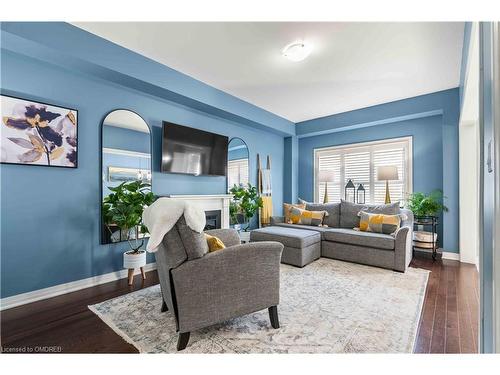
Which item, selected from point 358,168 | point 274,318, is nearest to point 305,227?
point 358,168

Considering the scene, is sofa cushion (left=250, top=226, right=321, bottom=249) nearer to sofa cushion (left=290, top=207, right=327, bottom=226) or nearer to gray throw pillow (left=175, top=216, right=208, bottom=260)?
sofa cushion (left=290, top=207, right=327, bottom=226)

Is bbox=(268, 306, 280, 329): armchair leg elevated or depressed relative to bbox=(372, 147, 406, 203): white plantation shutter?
depressed

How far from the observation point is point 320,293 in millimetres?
2375

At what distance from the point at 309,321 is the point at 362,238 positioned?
1801 mm

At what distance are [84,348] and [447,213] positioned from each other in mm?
4616

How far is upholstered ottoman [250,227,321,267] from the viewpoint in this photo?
3.18 metres

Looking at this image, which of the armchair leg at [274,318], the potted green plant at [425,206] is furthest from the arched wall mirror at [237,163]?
the potted green plant at [425,206]

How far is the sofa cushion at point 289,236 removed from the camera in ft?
10.5

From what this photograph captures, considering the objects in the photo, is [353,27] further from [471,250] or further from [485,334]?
[471,250]

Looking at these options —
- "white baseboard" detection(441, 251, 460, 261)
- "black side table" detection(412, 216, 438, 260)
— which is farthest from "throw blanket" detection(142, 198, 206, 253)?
"white baseboard" detection(441, 251, 460, 261)

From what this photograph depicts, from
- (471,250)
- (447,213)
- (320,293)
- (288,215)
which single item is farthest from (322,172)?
(320,293)

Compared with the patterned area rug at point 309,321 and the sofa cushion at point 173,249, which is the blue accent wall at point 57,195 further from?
the sofa cushion at point 173,249

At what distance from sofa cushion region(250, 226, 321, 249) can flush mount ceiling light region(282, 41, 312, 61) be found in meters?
2.20

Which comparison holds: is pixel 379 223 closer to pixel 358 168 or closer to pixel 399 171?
pixel 399 171
